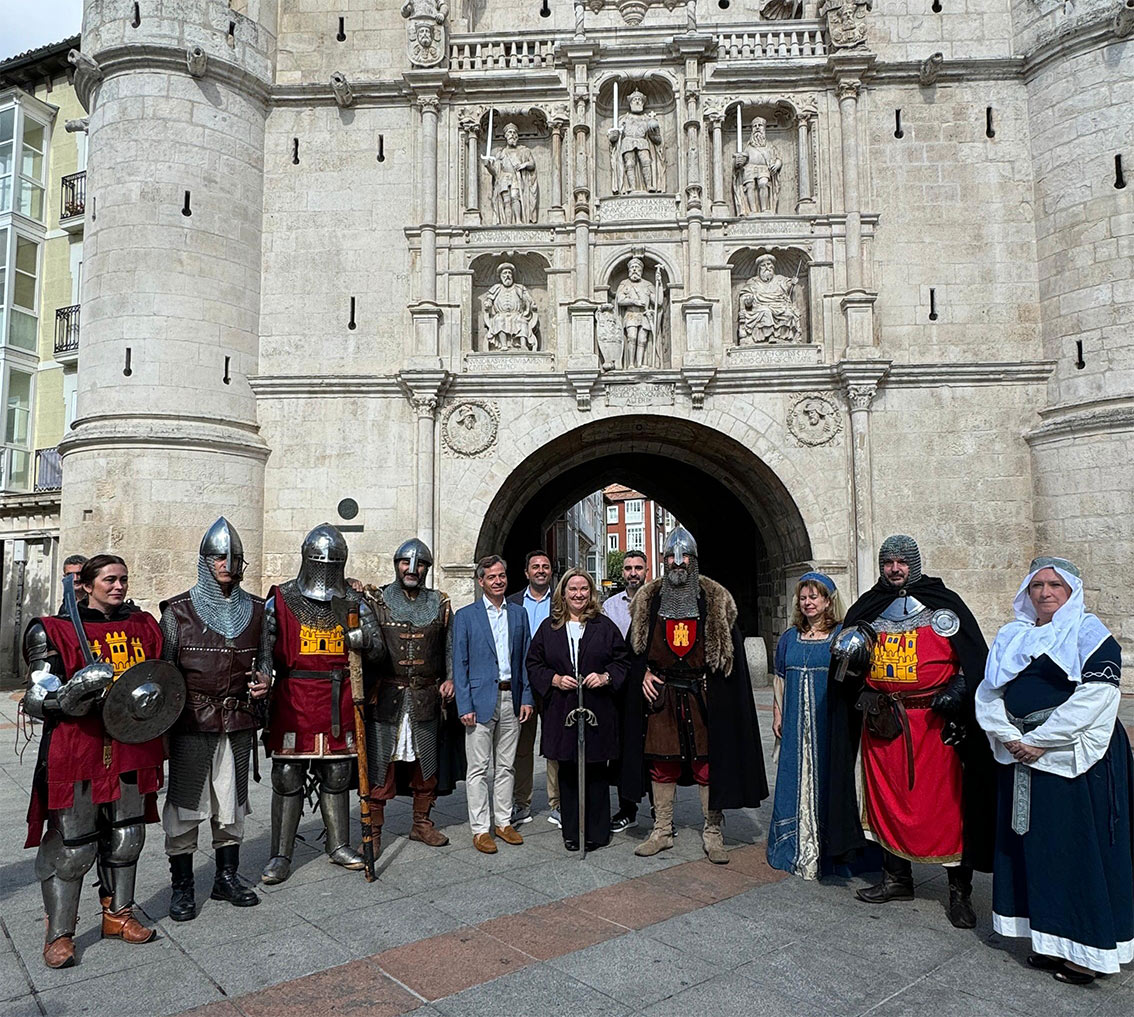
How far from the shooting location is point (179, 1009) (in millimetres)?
3559

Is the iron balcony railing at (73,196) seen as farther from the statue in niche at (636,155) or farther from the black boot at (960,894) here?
the black boot at (960,894)

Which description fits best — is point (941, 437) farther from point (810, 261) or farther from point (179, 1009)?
point (179, 1009)

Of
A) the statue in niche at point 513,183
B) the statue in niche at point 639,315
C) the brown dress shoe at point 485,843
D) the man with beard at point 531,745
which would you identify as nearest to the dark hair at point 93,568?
the brown dress shoe at point 485,843

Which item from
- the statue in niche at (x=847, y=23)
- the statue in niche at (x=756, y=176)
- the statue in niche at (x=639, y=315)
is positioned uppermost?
the statue in niche at (x=847, y=23)

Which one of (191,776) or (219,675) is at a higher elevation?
(219,675)

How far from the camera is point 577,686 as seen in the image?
233 inches

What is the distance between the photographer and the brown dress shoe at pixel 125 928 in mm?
4242

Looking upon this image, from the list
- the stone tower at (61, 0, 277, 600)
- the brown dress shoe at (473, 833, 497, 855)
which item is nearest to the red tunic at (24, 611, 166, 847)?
the brown dress shoe at (473, 833, 497, 855)

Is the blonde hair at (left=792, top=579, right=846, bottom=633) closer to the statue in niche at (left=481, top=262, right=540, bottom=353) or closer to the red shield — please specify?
the red shield

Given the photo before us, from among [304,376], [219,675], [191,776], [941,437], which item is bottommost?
[191,776]

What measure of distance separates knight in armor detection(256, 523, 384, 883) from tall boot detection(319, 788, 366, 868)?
0.05ft

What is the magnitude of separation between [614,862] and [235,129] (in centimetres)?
1375

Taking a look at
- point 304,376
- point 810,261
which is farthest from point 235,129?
point 810,261

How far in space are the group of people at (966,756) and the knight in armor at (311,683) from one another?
265 centimetres
